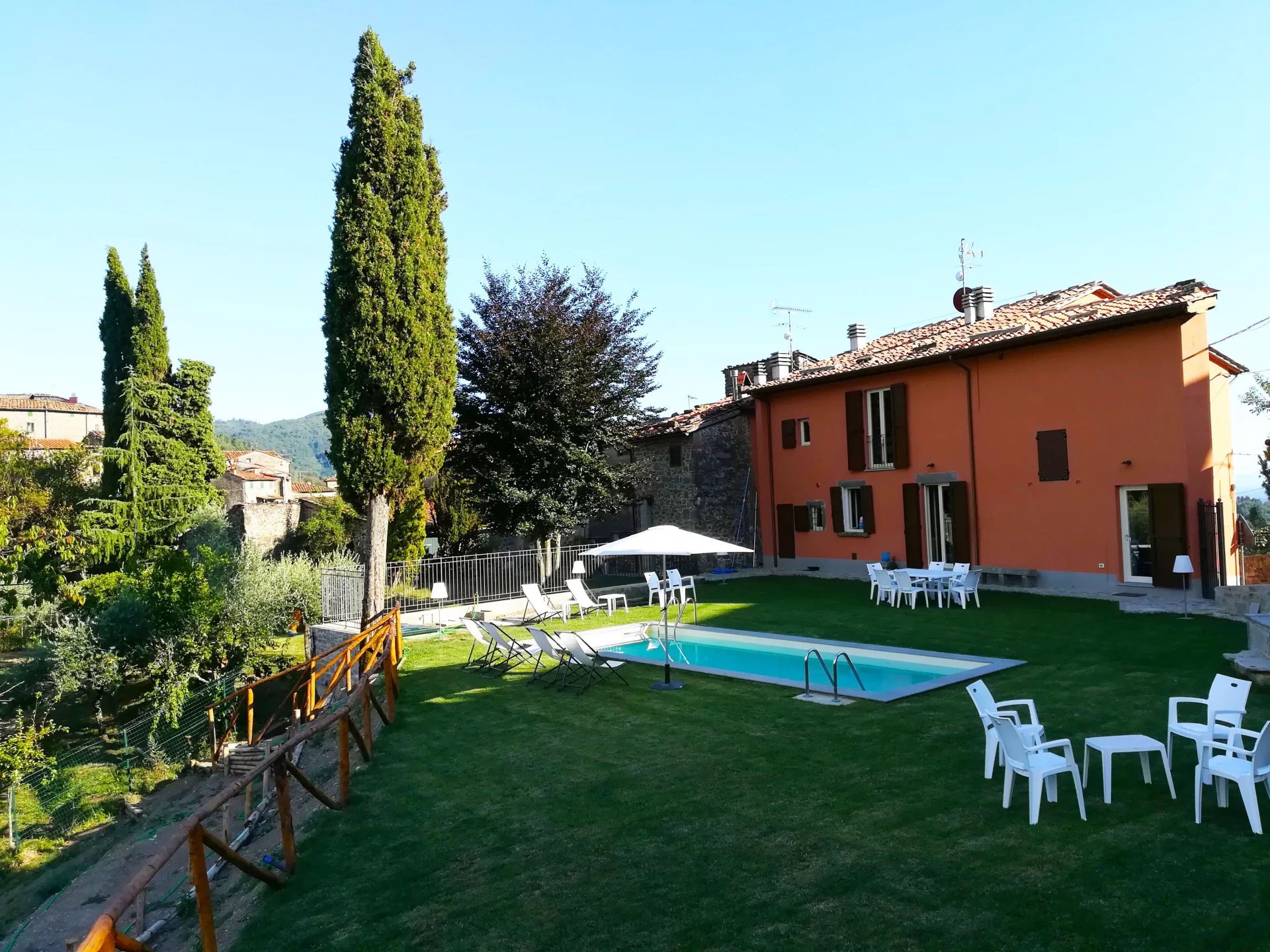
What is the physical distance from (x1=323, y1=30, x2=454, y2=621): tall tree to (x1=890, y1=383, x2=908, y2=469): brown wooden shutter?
1099 cm

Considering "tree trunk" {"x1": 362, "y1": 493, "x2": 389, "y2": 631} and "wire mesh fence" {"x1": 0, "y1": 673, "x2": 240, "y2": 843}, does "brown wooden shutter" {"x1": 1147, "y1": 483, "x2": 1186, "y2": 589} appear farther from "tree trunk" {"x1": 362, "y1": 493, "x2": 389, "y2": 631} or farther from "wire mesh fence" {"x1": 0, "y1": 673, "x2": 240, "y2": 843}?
"wire mesh fence" {"x1": 0, "y1": 673, "x2": 240, "y2": 843}

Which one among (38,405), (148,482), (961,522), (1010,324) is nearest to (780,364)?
(1010,324)

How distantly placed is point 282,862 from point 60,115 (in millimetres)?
10770

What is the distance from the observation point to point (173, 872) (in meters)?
9.75

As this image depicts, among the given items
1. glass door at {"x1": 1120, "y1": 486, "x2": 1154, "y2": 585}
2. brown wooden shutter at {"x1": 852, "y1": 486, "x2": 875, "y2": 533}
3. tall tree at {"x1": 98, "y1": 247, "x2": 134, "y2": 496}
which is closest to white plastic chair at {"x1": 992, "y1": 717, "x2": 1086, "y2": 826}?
glass door at {"x1": 1120, "y1": 486, "x2": 1154, "y2": 585}

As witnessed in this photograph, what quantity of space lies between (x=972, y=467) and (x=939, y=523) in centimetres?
171

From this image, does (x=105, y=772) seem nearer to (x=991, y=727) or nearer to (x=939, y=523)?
(x=991, y=727)

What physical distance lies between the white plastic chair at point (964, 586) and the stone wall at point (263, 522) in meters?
23.2

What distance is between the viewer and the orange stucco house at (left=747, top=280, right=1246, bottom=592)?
610 inches

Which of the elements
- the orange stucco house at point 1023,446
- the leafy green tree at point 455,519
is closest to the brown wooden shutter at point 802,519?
the orange stucco house at point 1023,446

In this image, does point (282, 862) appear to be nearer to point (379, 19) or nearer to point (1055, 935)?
point (1055, 935)

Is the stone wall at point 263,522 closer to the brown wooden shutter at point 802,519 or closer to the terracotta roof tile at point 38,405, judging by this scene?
the brown wooden shutter at point 802,519

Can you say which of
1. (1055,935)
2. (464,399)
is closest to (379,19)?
(464,399)

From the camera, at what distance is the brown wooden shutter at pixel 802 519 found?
2333 cm
